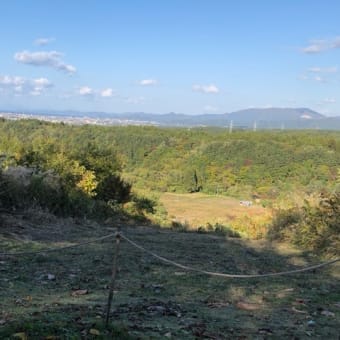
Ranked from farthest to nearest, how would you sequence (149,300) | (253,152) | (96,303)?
(253,152), (149,300), (96,303)

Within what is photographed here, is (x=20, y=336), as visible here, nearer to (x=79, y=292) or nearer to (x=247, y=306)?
(x=79, y=292)

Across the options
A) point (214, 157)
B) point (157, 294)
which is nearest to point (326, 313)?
point (157, 294)

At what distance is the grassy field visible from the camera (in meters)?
4.18

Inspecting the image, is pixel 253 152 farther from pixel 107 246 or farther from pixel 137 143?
pixel 107 246

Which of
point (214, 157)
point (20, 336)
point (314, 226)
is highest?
point (20, 336)

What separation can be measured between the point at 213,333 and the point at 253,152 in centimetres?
8026

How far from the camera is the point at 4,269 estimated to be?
635 cm

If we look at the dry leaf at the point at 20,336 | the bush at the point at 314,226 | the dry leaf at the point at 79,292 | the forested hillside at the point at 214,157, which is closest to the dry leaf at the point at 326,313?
the dry leaf at the point at 79,292

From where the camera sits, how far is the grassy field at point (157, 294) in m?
4.18

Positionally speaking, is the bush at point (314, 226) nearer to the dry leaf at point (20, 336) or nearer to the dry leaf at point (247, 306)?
the dry leaf at point (247, 306)

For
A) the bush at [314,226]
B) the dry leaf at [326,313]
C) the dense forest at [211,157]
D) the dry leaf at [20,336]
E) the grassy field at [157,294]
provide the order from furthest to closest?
the dense forest at [211,157] < the bush at [314,226] < the dry leaf at [326,313] < the grassy field at [157,294] < the dry leaf at [20,336]

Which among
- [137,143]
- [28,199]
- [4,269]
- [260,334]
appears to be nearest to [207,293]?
[260,334]

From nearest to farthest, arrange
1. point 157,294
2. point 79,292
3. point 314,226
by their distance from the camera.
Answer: point 79,292 < point 157,294 < point 314,226

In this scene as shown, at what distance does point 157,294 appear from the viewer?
575 centimetres
